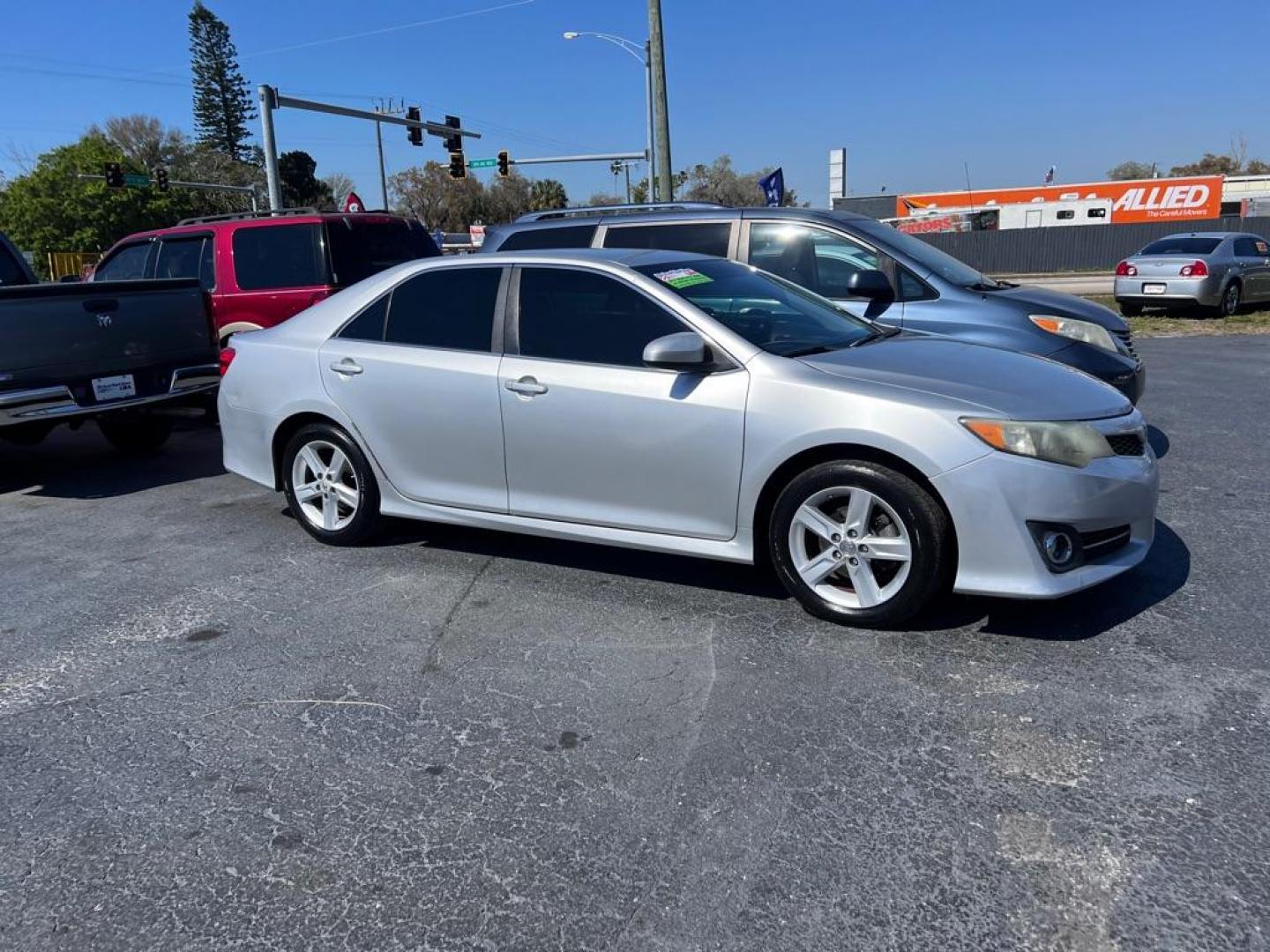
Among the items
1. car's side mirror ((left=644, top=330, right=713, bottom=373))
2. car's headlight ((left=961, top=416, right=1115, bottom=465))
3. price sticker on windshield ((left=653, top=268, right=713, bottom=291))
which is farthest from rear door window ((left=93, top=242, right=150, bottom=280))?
car's headlight ((left=961, top=416, right=1115, bottom=465))

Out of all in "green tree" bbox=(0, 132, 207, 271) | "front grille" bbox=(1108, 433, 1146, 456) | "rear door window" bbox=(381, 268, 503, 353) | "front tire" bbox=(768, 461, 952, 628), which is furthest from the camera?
"green tree" bbox=(0, 132, 207, 271)

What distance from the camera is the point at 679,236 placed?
24.1ft

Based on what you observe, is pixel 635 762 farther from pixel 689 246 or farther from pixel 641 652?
pixel 689 246

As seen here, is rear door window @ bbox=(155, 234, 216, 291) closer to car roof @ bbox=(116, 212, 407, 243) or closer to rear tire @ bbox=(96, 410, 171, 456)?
car roof @ bbox=(116, 212, 407, 243)

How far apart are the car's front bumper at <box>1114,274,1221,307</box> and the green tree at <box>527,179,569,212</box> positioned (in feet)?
216

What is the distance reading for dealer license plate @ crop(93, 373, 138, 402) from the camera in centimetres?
718

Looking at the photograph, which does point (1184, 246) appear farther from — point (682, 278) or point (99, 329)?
point (99, 329)

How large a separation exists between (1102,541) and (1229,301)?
584 inches

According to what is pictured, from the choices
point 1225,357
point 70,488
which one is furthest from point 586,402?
point 1225,357

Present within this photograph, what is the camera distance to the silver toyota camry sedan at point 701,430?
3842mm

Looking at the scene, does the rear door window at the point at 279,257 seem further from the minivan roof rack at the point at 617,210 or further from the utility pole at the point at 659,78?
the utility pole at the point at 659,78

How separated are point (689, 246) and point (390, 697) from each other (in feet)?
15.1

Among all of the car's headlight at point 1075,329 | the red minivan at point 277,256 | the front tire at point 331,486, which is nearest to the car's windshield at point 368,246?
the red minivan at point 277,256

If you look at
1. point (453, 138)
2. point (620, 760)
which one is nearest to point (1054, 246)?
point (453, 138)
